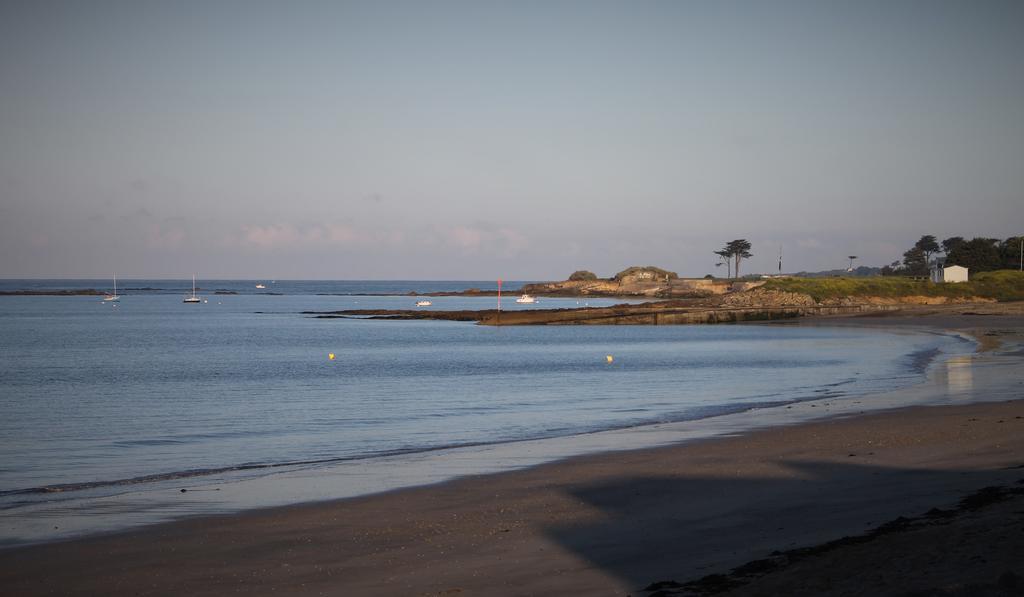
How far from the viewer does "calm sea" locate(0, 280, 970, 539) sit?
725 inches

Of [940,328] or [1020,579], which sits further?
[940,328]

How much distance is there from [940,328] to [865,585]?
6384 centimetres

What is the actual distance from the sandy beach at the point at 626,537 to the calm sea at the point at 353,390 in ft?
15.2

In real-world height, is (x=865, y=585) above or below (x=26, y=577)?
above

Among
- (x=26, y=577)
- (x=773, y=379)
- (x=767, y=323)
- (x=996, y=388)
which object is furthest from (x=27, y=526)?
(x=767, y=323)

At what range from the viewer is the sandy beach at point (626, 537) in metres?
7.76

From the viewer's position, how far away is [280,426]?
74.3 feet

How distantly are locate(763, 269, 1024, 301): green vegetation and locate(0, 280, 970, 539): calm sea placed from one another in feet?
108

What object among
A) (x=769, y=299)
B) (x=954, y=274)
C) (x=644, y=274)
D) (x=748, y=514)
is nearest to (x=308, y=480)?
(x=748, y=514)

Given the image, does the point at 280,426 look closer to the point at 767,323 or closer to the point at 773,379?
the point at 773,379

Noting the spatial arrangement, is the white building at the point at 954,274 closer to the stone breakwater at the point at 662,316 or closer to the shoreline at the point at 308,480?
the stone breakwater at the point at 662,316

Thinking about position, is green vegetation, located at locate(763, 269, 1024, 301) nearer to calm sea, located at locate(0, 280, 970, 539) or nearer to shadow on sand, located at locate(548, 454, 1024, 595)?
calm sea, located at locate(0, 280, 970, 539)

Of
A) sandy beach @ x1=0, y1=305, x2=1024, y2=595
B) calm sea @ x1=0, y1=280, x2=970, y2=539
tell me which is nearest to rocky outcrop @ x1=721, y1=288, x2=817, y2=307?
calm sea @ x1=0, y1=280, x2=970, y2=539

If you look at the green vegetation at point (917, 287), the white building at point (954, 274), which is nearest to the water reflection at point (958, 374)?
the green vegetation at point (917, 287)
